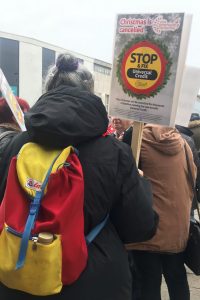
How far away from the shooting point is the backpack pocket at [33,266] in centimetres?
149

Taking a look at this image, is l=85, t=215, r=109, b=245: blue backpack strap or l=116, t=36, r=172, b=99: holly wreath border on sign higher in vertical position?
l=116, t=36, r=172, b=99: holly wreath border on sign

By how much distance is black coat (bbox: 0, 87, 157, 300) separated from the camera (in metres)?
1.61

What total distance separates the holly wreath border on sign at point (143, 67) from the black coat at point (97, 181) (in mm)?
491

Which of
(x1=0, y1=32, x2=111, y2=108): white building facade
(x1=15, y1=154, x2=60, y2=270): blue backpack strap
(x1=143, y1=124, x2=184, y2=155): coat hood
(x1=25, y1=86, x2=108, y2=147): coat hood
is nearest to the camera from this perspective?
(x1=15, y1=154, x2=60, y2=270): blue backpack strap

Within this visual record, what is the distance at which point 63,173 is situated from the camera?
1549 mm

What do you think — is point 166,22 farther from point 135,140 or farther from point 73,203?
point 73,203

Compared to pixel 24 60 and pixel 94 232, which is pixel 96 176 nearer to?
pixel 94 232

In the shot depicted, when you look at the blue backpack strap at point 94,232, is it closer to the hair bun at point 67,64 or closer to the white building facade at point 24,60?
the hair bun at point 67,64

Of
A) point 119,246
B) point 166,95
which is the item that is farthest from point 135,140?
point 119,246

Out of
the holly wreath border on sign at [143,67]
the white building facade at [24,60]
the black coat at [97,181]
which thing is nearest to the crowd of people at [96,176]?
the black coat at [97,181]

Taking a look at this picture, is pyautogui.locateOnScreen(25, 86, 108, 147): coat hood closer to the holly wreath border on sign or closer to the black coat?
the black coat

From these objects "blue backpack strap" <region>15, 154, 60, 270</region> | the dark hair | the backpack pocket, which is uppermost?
the dark hair

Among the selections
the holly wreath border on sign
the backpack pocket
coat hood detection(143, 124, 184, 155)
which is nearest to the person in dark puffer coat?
the backpack pocket

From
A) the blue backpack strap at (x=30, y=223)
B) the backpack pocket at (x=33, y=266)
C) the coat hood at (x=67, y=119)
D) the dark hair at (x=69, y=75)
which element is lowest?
the backpack pocket at (x=33, y=266)
